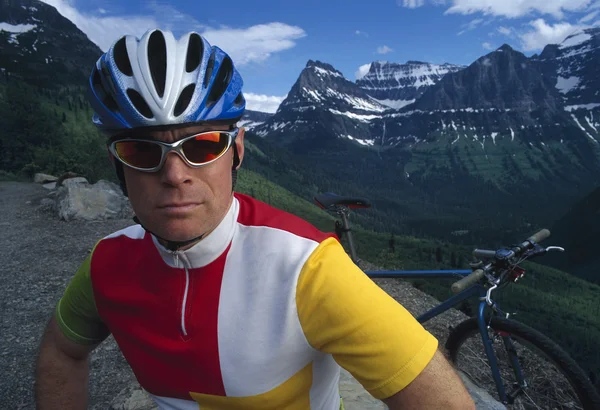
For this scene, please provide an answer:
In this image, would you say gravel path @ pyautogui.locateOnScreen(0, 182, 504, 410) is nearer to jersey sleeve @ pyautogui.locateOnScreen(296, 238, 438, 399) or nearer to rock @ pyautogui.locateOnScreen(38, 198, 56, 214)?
rock @ pyautogui.locateOnScreen(38, 198, 56, 214)

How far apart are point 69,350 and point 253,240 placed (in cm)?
170

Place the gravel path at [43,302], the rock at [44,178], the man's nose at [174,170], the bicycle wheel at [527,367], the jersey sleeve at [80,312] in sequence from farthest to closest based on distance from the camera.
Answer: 1. the rock at [44,178]
2. the gravel path at [43,302]
3. the bicycle wheel at [527,367]
4. the jersey sleeve at [80,312]
5. the man's nose at [174,170]

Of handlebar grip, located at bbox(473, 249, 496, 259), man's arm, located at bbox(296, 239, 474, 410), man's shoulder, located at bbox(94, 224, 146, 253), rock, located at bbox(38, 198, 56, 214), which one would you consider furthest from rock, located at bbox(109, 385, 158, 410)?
rock, located at bbox(38, 198, 56, 214)

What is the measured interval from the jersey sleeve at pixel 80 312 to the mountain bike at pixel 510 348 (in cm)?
390

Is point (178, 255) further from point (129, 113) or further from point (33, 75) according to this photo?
point (33, 75)

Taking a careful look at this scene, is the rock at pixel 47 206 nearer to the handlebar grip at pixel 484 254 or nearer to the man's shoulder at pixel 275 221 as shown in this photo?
the handlebar grip at pixel 484 254

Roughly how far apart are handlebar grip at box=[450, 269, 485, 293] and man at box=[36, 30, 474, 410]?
268cm

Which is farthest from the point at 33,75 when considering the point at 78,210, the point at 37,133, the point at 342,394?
the point at 342,394

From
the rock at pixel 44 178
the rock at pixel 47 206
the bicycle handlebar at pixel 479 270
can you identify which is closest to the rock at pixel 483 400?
the bicycle handlebar at pixel 479 270

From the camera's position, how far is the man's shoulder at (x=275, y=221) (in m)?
2.26

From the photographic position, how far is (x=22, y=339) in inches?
344

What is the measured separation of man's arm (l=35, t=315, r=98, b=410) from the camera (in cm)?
277

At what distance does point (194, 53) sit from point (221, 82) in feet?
0.86

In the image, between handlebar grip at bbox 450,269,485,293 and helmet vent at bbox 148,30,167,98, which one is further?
handlebar grip at bbox 450,269,485,293
